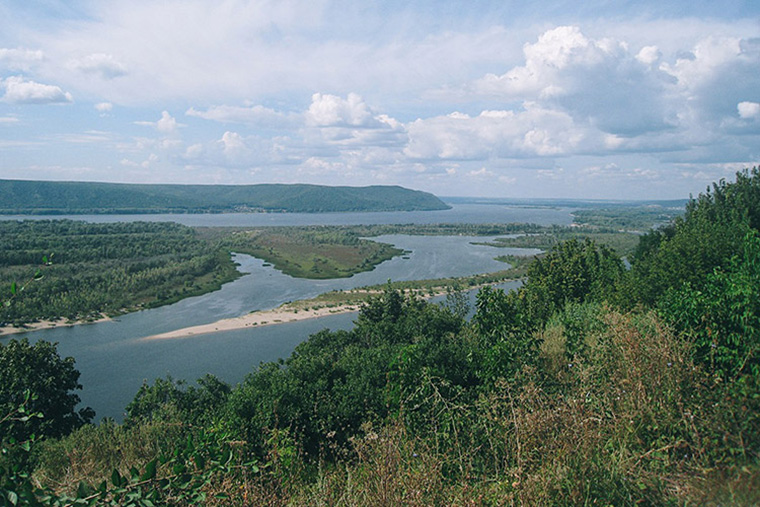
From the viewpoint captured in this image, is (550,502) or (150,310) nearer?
(550,502)

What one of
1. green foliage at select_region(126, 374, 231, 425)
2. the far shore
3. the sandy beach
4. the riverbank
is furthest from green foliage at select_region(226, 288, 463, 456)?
the far shore

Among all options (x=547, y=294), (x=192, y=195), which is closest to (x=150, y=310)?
(x=547, y=294)

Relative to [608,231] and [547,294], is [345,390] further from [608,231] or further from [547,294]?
[608,231]

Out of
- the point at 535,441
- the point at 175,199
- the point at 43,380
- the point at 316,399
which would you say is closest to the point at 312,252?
the point at 43,380

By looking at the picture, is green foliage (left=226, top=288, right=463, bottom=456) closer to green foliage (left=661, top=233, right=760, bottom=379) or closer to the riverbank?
green foliage (left=661, top=233, right=760, bottom=379)

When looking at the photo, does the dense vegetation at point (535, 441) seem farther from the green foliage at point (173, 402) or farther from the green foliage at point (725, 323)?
the green foliage at point (173, 402)

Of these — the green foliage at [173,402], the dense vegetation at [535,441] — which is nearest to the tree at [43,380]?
the green foliage at [173,402]

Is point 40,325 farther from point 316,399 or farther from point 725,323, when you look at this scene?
point 725,323
